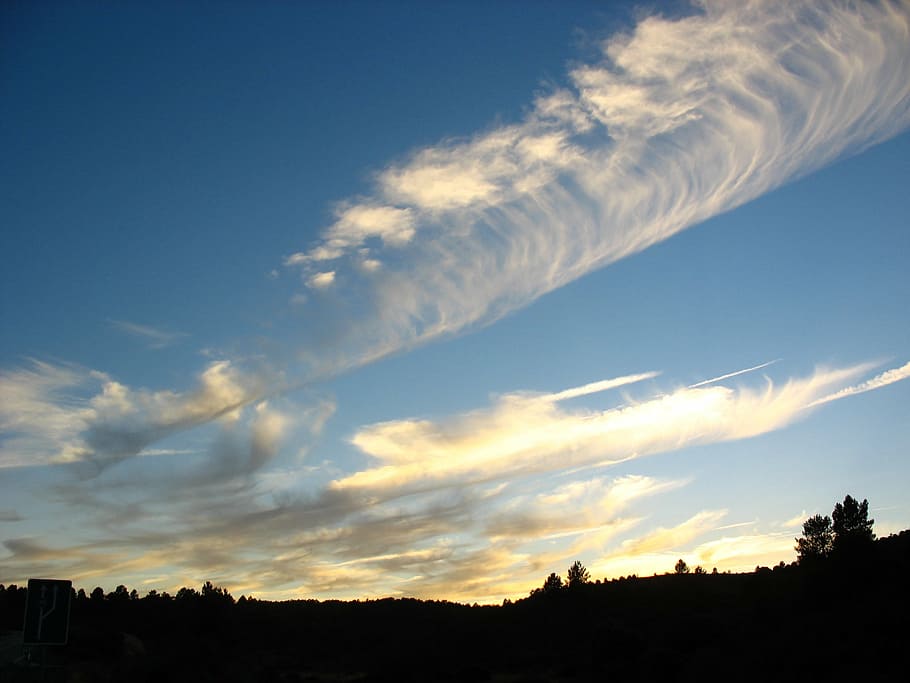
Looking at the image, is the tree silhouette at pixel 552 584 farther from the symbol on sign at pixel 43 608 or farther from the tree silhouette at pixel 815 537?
the symbol on sign at pixel 43 608

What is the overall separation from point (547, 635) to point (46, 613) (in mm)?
52408

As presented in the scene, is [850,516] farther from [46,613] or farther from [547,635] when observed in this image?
[46,613]

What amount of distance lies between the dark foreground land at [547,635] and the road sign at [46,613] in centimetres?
87

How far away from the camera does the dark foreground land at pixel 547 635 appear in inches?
1356

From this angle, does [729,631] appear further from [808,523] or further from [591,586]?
[591,586]

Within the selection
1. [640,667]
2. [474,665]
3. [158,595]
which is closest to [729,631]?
[640,667]

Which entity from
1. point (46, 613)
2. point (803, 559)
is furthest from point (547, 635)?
point (46, 613)

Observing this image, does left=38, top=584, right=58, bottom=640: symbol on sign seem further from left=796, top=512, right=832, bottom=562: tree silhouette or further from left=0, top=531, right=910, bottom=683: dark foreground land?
left=796, top=512, right=832, bottom=562: tree silhouette

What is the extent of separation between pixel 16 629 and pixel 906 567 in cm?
6636

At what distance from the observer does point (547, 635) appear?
6494 cm

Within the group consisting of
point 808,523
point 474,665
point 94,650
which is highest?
point 808,523

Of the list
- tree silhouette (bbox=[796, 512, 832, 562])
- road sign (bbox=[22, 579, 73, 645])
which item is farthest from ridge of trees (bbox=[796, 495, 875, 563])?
road sign (bbox=[22, 579, 73, 645])

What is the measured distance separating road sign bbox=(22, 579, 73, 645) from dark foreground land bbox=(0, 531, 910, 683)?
873 mm

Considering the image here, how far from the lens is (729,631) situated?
46875mm
